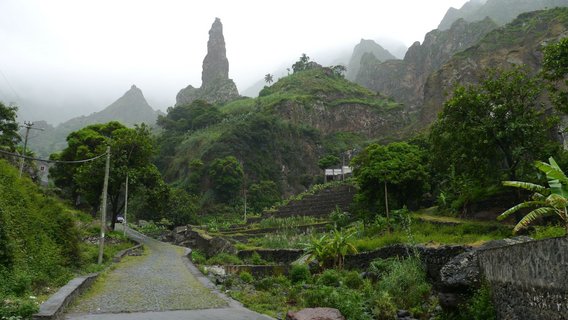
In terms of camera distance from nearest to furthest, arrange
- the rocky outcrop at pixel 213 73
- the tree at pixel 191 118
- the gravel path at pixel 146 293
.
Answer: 1. the gravel path at pixel 146 293
2. the tree at pixel 191 118
3. the rocky outcrop at pixel 213 73

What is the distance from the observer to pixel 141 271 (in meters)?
19.1

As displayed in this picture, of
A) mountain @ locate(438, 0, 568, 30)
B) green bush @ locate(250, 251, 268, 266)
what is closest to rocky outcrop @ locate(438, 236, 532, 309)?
green bush @ locate(250, 251, 268, 266)

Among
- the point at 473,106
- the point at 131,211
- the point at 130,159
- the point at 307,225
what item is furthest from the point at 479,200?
the point at 131,211

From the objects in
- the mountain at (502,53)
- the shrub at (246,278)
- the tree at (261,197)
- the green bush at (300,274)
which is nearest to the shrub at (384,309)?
the green bush at (300,274)

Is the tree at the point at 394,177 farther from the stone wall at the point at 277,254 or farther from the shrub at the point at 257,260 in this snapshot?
the shrub at the point at 257,260

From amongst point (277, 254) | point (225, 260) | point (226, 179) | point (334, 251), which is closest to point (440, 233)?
point (334, 251)

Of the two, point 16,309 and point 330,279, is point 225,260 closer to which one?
point 330,279

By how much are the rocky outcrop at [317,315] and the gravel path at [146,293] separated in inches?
133

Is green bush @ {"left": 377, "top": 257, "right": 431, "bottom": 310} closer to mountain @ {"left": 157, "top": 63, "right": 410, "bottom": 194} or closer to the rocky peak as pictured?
mountain @ {"left": 157, "top": 63, "right": 410, "bottom": 194}

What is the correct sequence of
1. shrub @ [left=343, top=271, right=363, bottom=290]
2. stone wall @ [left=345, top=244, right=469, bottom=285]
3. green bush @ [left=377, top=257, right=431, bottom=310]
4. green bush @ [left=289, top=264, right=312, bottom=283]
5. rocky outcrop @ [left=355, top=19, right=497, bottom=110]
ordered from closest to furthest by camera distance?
1. green bush @ [left=377, top=257, right=431, bottom=310]
2. stone wall @ [left=345, top=244, right=469, bottom=285]
3. shrub @ [left=343, top=271, right=363, bottom=290]
4. green bush @ [left=289, top=264, right=312, bottom=283]
5. rocky outcrop @ [left=355, top=19, right=497, bottom=110]

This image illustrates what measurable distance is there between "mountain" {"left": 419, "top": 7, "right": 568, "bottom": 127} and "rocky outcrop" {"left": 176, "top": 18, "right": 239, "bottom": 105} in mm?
74889

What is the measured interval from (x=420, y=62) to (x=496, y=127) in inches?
4837

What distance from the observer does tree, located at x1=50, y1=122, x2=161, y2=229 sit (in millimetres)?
33062

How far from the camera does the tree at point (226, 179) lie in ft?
202
